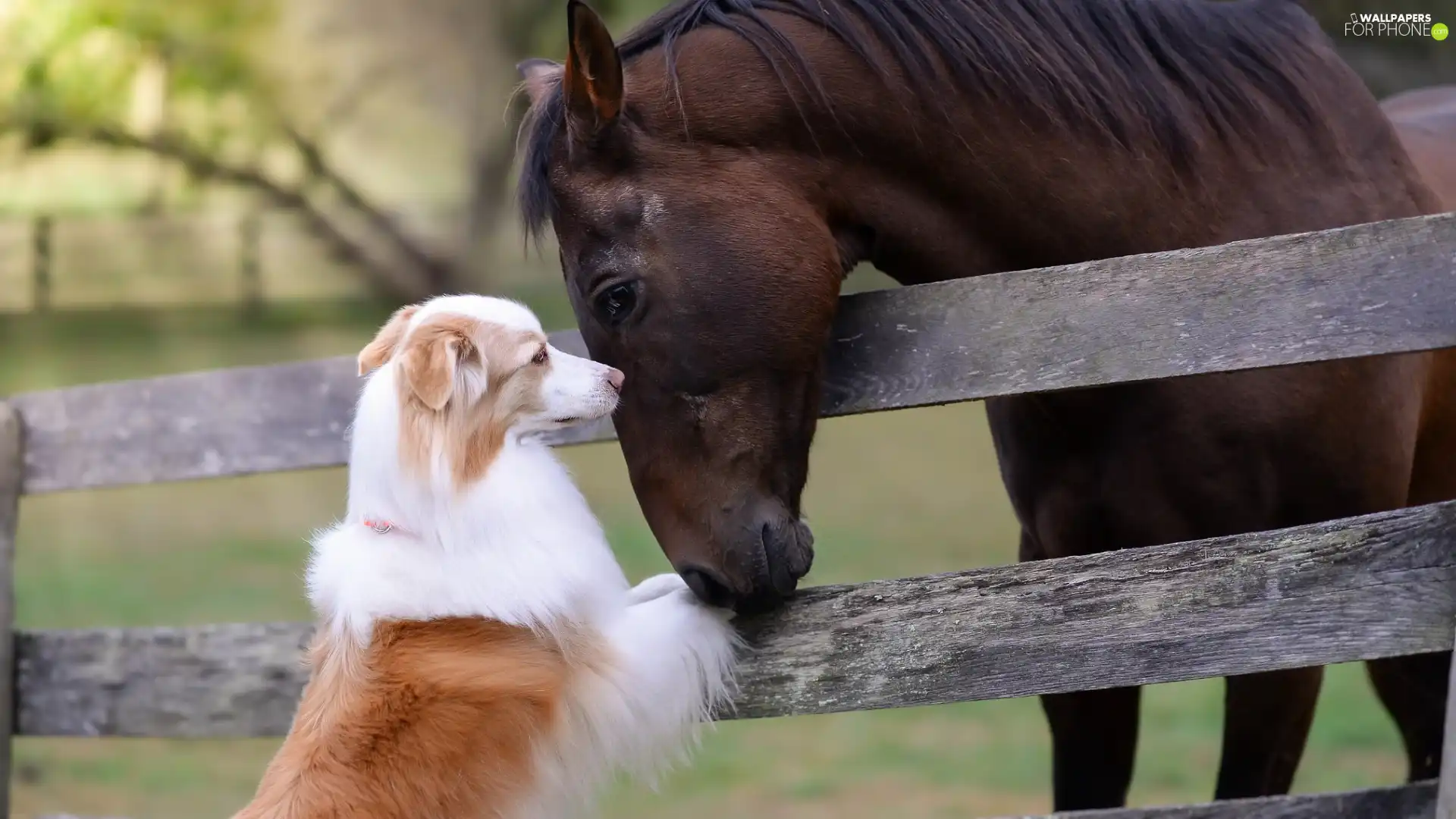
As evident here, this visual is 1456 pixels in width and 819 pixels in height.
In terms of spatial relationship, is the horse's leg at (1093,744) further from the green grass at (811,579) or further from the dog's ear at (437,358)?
the dog's ear at (437,358)

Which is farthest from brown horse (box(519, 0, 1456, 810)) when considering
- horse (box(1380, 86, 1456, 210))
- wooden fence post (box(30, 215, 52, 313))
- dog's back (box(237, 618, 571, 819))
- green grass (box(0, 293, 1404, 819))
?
wooden fence post (box(30, 215, 52, 313))

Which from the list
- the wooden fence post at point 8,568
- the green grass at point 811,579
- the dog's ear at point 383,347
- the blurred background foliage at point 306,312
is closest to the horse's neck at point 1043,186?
the dog's ear at point 383,347

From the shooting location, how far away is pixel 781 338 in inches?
99.3

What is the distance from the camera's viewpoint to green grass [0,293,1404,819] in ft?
19.1

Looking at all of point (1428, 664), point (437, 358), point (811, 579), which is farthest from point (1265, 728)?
point (811, 579)

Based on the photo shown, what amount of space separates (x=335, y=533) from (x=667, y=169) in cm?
102

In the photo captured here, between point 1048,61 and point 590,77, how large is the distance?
0.92 m

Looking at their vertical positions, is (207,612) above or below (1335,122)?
below

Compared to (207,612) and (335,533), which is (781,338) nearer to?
(335,533)

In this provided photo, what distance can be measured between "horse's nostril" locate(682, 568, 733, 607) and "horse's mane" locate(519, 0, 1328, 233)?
29.2 inches

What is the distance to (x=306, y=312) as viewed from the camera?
2109 centimetres

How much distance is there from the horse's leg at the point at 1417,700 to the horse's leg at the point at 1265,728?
72cm

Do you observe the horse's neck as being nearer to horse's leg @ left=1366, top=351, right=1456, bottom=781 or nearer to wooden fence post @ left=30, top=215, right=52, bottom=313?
horse's leg @ left=1366, top=351, right=1456, bottom=781

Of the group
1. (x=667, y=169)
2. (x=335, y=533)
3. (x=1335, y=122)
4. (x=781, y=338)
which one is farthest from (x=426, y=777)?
(x=1335, y=122)
